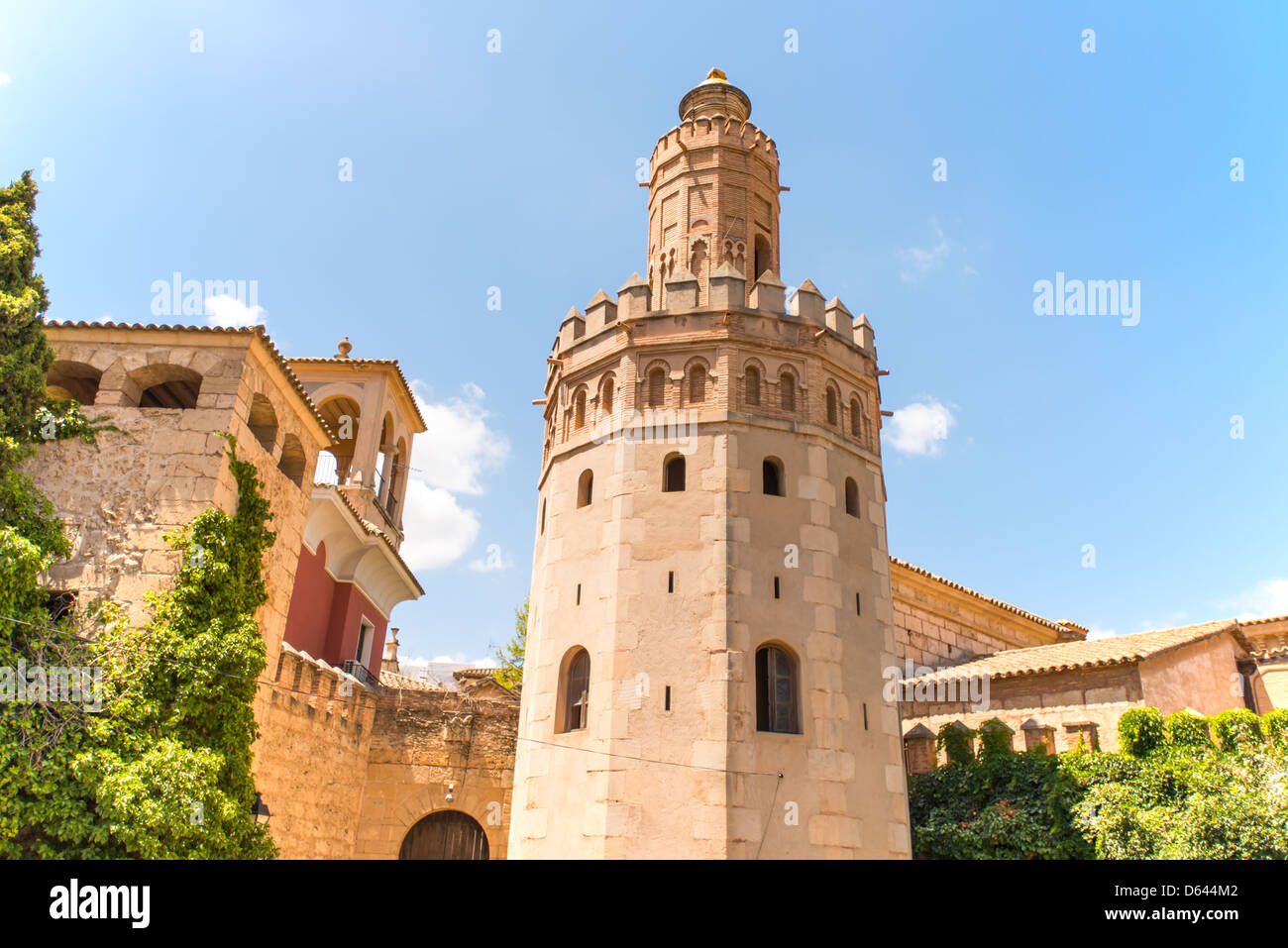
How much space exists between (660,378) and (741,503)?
318cm

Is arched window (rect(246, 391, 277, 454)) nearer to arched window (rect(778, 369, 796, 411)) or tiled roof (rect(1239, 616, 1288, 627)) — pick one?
arched window (rect(778, 369, 796, 411))

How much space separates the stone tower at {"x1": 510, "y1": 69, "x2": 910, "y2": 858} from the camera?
14.7m

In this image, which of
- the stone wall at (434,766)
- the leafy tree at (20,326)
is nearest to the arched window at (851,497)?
the stone wall at (434,766)

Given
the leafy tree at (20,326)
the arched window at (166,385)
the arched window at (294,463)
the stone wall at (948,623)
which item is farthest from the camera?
the stone wall at (948,623)

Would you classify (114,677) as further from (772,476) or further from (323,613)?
(772,476)

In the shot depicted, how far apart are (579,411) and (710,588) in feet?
17.7

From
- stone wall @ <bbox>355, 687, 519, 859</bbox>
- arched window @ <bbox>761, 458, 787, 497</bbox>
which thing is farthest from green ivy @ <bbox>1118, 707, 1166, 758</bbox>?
stone wall @ <bbox>355, 687, 519, 859</bbox>

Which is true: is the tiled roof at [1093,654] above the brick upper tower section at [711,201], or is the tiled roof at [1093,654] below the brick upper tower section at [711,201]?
below

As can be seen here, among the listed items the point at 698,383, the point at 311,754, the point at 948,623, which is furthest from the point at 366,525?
the point at 948,623

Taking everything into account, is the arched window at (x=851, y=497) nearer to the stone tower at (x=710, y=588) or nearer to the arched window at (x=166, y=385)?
the stone tower at (x=710, y=588)

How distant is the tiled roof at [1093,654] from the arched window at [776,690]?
659 centimetres

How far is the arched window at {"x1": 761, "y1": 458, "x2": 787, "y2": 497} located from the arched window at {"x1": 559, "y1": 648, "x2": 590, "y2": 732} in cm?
456

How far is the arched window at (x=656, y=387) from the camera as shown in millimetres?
→ 17797
